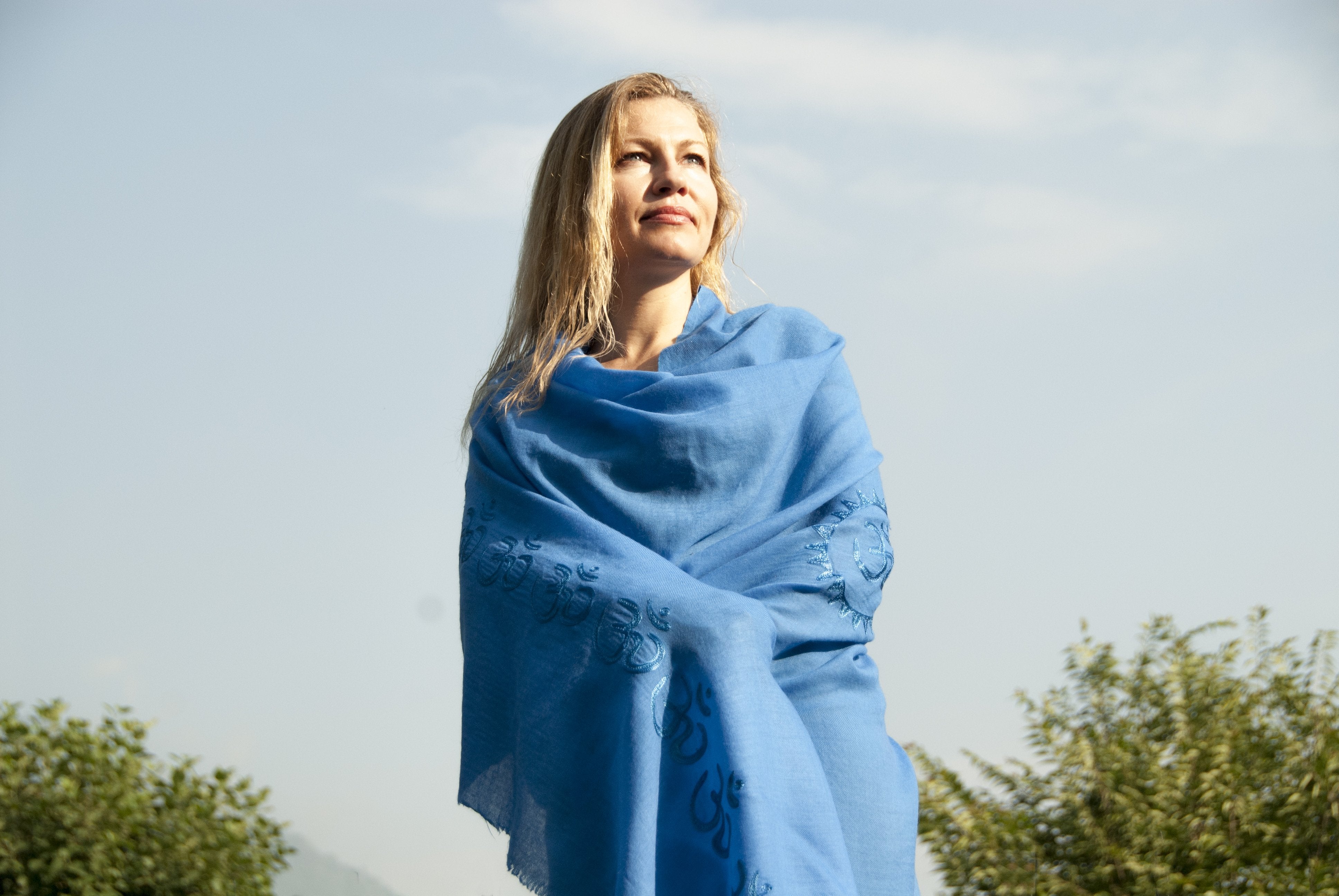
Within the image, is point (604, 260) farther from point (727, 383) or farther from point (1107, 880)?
point (1107, 880)

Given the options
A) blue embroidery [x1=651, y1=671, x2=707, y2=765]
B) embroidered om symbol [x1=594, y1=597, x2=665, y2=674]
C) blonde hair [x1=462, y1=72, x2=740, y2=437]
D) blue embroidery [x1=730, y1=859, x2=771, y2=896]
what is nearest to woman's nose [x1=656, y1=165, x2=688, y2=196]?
blonde hair [x1=462, y1=72, x2=740, y2=437]

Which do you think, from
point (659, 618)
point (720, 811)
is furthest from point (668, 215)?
point (720, 811)

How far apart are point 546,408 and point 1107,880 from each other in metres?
3.11

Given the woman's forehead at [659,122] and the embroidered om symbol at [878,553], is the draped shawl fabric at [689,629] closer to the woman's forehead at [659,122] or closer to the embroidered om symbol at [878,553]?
the embroidered om symbol at [878,553]

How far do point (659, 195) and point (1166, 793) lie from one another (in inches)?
123

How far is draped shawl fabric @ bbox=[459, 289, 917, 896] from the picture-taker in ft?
6.37

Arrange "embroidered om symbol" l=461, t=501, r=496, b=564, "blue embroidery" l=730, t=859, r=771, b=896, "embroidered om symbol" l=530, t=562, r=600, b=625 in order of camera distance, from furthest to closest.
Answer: "embroidered om symbol" l=461, t=501, r=496, b=564 < "embroidered om symbol" l=530, t=562, r=600, b=625 < "blue embroidery" l=730, t=859, r=771, b=896

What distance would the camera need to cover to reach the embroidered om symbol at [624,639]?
2021mm

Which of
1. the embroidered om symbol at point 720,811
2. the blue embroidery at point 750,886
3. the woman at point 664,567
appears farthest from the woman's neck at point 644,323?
the blue embroidery at point 750,886

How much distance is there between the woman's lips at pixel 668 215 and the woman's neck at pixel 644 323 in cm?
14

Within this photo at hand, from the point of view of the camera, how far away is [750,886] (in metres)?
1.82

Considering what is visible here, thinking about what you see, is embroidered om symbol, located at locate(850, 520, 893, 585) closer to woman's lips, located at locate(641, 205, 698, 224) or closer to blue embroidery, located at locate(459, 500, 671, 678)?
blue embroidery, located at locate(459, 500, 671, 678)

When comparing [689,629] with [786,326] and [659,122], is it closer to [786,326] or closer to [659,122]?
[786,326]

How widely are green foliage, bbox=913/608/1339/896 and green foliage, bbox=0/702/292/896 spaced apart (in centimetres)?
266
